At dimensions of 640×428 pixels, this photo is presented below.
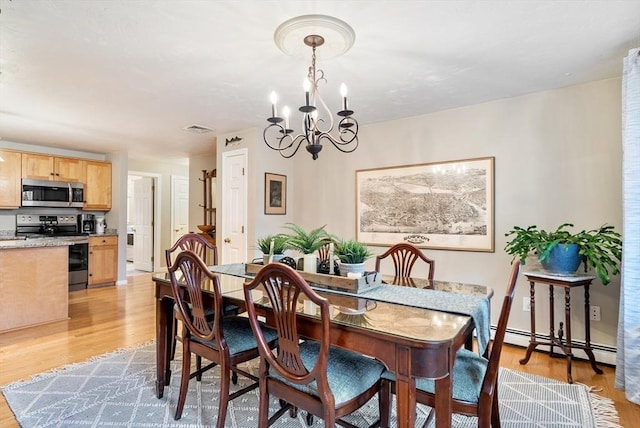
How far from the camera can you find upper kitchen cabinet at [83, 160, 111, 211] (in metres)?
5.71

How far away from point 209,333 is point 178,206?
236 inches

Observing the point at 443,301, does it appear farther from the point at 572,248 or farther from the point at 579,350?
the point at 579,350

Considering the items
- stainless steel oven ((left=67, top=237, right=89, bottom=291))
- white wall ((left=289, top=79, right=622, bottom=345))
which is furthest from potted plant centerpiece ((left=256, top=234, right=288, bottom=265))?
stainless steel oven ((left=67, top=237, right=89, bottom=291))

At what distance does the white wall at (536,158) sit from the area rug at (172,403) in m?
0.87

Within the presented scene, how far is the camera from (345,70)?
2.60m

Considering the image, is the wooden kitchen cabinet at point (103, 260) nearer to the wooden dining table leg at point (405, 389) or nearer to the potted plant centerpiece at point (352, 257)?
the potted plant centerpiece at point (352, 257)

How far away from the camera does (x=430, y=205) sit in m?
3.66

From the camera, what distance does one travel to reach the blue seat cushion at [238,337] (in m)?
1.93

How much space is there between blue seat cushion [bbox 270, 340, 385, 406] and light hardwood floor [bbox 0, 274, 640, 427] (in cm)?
164

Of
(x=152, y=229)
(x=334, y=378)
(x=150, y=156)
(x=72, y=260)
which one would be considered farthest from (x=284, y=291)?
(x=152, y=229)

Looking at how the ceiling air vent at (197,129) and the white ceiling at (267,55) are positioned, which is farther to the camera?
the ceiling air vent at (197,129)

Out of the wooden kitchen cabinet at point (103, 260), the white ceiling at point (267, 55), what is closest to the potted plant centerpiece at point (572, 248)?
the white ceiling at point (267, 55)

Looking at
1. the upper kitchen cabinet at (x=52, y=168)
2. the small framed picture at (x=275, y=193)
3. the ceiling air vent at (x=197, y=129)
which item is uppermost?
the ceiling air vent at (x=197, y=129)

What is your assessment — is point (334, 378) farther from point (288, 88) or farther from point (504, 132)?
point (504, 132)
